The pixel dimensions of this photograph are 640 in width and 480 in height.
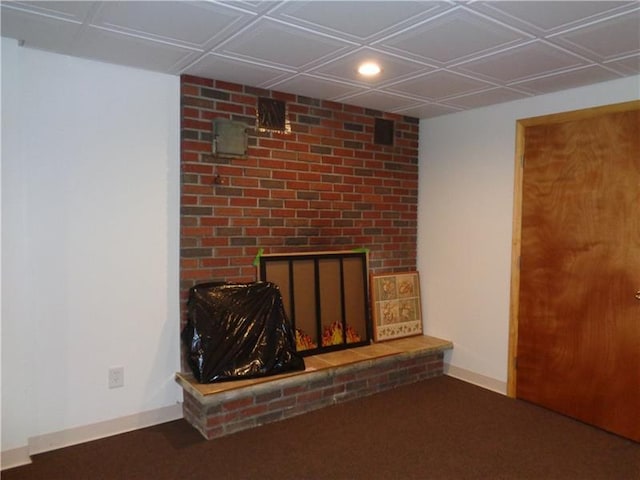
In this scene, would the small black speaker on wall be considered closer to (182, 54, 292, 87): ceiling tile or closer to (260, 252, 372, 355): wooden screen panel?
(260, 252, 372, 355): wooden screen panel

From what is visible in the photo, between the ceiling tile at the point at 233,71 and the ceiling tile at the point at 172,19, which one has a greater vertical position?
the ceiling tile at the point at 233,71

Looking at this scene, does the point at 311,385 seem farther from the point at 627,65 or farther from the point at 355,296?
the point at 627,65

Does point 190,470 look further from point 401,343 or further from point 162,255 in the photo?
point 401,343

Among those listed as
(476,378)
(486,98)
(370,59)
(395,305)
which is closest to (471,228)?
(395,305)

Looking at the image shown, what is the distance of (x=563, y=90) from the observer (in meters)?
3.08

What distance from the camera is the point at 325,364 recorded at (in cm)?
318

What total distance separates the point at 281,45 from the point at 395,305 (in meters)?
2.32

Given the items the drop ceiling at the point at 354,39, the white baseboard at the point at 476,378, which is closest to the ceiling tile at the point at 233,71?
the drop ceiling at the point at 354,39

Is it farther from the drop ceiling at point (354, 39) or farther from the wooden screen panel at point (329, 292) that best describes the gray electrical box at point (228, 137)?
the wooden screen panel at point (329, 292)

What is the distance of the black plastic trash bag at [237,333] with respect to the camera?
283 cm

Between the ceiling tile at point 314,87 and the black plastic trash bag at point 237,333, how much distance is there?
4.35 feet

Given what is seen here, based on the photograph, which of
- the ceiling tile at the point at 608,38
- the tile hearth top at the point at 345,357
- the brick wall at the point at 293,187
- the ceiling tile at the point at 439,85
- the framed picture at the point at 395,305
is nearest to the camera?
the ceiling tile at the point at 608,38

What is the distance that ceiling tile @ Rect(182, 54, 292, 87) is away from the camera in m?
2.65

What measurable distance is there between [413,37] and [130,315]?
2.20 m
